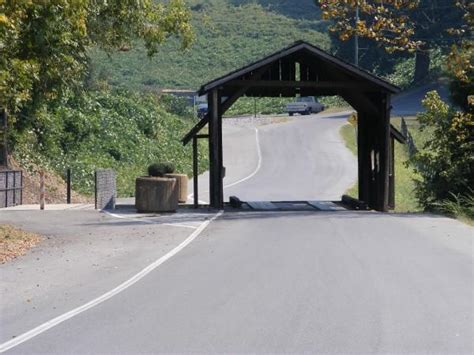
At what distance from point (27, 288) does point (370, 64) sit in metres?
72.5

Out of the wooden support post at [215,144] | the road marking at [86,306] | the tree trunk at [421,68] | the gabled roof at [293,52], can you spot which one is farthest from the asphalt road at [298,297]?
the tree trunk at [421,68]

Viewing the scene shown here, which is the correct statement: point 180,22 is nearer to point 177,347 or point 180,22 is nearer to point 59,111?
point 177,347

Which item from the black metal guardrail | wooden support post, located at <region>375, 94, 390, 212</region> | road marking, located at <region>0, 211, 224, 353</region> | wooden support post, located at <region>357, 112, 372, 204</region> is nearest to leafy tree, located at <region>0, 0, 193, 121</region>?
the black metal guardrail

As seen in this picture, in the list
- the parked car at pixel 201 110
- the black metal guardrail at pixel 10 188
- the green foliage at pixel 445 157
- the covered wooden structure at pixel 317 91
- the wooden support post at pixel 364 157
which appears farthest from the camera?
the parked car at pixel 201 110

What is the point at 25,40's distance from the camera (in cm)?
1942

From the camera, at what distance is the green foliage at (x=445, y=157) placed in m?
28.2

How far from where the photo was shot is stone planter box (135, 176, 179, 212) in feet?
86.9

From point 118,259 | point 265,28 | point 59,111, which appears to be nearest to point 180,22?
point 118,259

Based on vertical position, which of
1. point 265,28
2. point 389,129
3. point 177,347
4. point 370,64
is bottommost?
point 177,347

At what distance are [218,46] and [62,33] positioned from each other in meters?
92.0

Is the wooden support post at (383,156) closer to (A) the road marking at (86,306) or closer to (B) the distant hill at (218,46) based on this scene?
(A) the road marking at (86,306)

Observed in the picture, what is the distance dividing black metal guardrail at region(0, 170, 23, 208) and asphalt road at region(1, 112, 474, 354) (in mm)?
9375

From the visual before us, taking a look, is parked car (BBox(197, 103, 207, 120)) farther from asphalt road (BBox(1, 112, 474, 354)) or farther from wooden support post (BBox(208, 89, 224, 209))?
asphalt road (BBox(1, 112, 474, 354))

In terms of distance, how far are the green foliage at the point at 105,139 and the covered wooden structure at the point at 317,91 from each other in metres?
12.5
